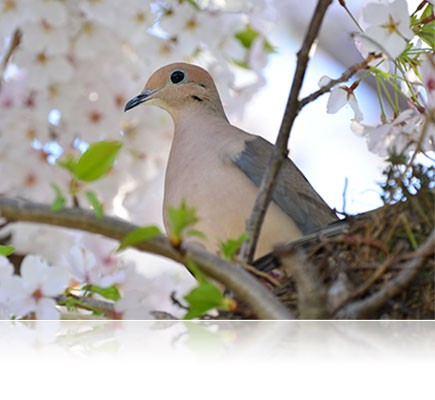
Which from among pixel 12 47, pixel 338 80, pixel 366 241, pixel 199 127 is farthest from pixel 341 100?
pixel 12 47

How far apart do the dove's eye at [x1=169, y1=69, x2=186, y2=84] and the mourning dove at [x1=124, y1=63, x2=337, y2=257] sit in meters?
0.01

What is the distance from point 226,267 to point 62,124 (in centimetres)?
186

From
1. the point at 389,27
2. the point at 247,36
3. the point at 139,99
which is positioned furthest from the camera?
the point at 247,36

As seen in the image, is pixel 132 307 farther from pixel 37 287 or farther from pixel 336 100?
pixel 336 100

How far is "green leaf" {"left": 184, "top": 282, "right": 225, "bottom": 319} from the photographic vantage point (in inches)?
34.3

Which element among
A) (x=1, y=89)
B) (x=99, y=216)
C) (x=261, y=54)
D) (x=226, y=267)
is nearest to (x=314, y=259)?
(x=226, y=267)

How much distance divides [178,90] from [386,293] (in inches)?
41.4

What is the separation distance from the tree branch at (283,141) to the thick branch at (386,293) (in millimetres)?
180

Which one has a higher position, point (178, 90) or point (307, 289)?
point (178, 90)

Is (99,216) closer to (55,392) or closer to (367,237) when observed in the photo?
(55,392)

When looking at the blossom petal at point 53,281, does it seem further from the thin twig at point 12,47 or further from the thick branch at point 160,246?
the thin twig at point 12,47

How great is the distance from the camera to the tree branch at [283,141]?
1.01 m

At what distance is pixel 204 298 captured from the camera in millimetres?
885

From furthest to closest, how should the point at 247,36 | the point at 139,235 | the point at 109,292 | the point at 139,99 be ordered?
the point at 247,36 < the point at 139,99 < the point at 109,292 < the point at 139,235
